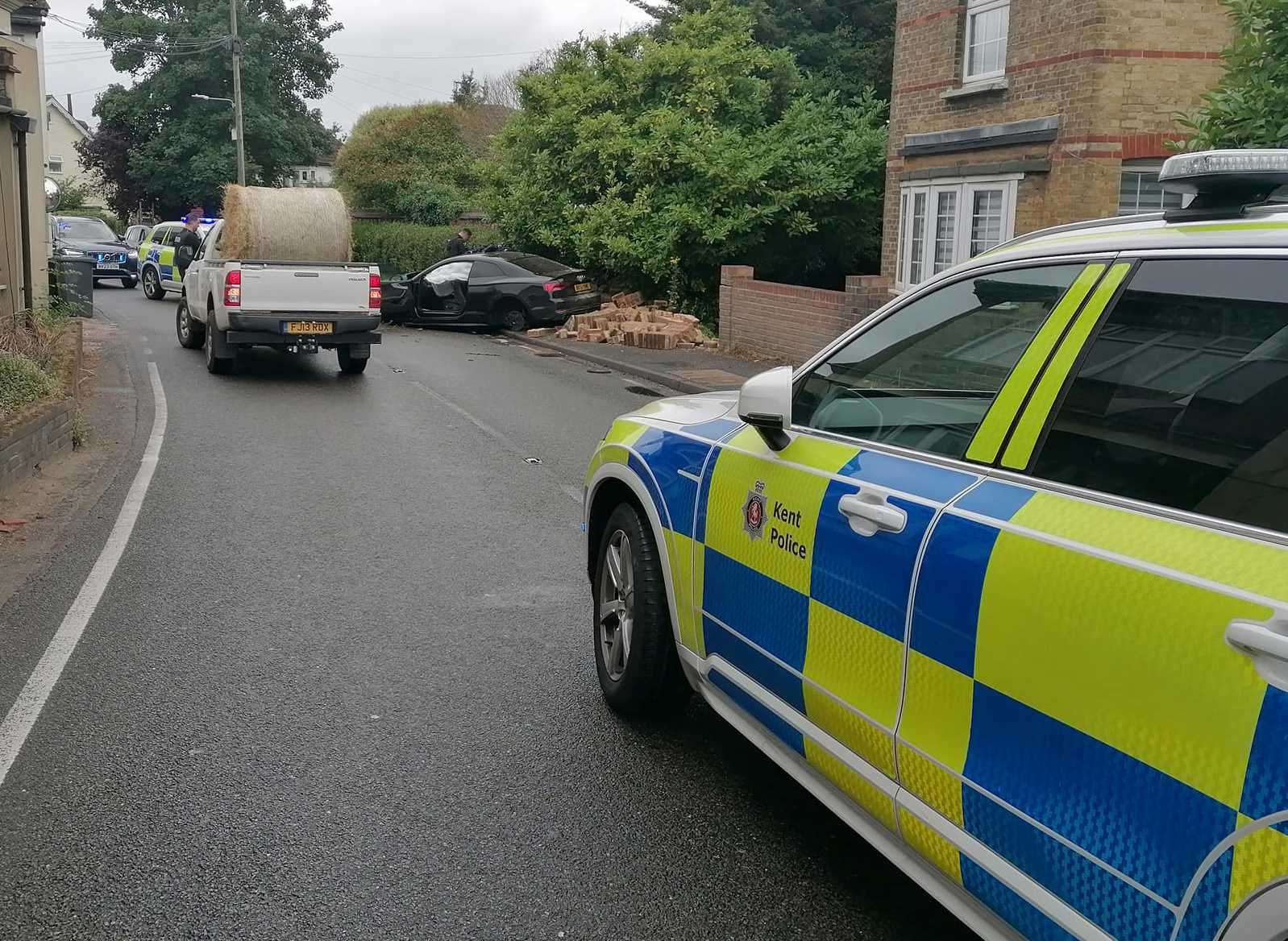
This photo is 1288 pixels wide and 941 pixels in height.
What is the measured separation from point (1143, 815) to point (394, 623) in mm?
4361

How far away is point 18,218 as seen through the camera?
15.3 metres

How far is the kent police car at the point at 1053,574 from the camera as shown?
2227mm

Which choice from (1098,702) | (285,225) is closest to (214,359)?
(285,225)

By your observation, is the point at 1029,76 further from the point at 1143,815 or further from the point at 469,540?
the point at 1143,815

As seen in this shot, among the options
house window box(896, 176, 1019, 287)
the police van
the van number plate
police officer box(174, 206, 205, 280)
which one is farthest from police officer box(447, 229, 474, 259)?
the van number plate

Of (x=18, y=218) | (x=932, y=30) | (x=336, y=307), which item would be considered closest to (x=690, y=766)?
(x=336, y=307)

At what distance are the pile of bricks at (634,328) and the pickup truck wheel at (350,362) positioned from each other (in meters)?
5.47

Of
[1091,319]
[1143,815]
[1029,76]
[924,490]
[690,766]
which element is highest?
[1029,76]

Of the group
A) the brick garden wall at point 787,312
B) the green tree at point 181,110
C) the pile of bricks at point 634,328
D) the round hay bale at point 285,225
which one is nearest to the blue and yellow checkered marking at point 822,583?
the round hay bale at point 285,225

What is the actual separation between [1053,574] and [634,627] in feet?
7.47

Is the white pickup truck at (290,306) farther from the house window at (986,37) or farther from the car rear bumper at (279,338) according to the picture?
the house window at (986,37)

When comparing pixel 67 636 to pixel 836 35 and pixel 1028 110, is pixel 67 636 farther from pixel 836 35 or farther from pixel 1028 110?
pixel 836 35

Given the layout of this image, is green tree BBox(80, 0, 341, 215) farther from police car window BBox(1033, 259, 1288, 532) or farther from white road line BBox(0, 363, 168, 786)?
police car window BBox(1033, 259, 1288, 532)

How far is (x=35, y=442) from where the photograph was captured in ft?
31.7
